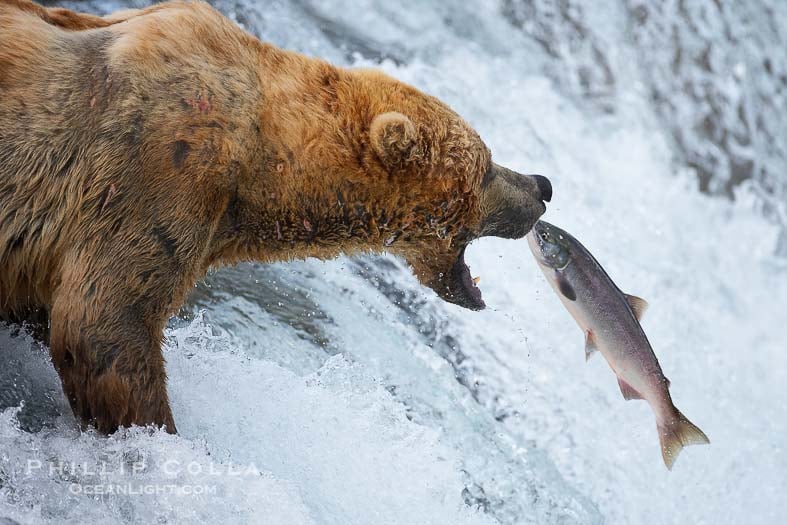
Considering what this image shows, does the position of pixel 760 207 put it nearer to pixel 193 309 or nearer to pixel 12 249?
pixel 193 309

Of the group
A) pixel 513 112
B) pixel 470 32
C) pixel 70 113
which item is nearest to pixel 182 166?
pixel 70 113

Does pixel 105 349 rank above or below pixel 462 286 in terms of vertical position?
below

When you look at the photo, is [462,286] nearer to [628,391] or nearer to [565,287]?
[565,287]

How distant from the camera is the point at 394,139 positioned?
11.4 feet

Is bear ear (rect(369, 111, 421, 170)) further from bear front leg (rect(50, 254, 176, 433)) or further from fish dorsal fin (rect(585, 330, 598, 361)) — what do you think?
fish dorsal fin (rect(585, 330, 598, 361))

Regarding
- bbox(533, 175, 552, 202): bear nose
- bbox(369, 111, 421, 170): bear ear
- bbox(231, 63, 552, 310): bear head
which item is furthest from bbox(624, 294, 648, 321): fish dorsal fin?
bbox(369, 111, 421, 170): bear ear

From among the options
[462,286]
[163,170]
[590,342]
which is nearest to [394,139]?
[163,170]

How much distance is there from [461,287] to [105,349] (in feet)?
5.32

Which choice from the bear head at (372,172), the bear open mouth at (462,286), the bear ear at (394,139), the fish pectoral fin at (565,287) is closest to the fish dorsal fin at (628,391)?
the fish pectoral fin at (565,287)

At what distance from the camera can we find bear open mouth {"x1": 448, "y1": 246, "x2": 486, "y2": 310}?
13.5 feet

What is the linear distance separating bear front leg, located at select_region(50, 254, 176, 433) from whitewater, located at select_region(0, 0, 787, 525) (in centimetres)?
12

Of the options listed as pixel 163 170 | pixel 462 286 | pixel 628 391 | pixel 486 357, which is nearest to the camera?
pixel 163 170

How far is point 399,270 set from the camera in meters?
5.95

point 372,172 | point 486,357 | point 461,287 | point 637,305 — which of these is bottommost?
point 486,357
